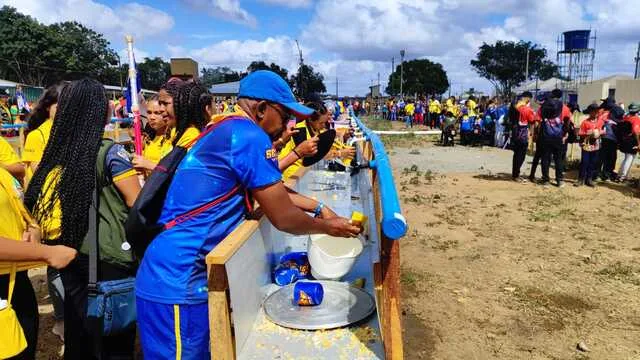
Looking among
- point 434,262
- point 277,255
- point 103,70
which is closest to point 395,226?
point 277,255

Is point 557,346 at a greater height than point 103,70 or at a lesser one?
lesser

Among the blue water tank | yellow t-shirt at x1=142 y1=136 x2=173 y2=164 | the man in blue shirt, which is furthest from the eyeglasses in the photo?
the blue water tank

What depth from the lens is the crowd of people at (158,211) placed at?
6.26 ft

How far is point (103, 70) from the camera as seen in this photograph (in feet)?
227

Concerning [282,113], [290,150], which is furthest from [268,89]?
[290,150]

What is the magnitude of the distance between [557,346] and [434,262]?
207 cm

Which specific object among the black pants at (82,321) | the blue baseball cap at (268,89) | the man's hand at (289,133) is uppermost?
the blue baseball cap at (268,89)

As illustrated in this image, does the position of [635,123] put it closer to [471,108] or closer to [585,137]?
[585,137]

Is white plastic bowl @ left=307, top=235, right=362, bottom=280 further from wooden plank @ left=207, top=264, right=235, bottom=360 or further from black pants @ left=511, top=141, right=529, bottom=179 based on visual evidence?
black pants @ left=511, top=141, right=529, bottom=179

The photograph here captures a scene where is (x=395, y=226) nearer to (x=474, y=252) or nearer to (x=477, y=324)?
(x=477, y=324)

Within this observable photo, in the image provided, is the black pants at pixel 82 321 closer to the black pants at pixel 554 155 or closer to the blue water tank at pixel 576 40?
the black pants at pixel 554 155

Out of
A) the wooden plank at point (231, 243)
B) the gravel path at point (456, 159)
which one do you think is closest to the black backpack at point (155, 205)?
the wooden plank at point (231, 243)

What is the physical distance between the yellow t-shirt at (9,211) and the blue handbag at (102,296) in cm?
33

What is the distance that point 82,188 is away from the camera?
228 cm
